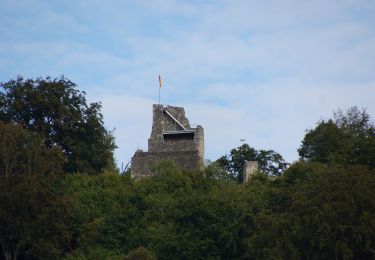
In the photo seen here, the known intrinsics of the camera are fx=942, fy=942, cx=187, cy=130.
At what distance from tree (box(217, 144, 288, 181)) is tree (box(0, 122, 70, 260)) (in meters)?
20.5

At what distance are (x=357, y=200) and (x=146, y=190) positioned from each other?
1445cm

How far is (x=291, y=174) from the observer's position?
142ft

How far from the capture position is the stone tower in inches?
2164

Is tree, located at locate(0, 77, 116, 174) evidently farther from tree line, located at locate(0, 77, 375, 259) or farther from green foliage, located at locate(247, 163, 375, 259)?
green foliage, located at locate(247, 163, 375, 259)

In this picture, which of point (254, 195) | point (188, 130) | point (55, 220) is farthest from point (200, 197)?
point (188, 130)

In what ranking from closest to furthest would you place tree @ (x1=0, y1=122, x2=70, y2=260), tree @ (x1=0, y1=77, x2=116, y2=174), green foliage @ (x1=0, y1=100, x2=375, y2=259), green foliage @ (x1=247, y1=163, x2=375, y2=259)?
green foliage @ (x1=247, y1=163, x2=375, y2=259) < green foliage @ (x1=0, y1=100, x2=375, y2=259) < tree @ (x1=0, y1=122, x2=70, y2=260) < tree @ (x1=0, y1=77, x2=116, y2=174)

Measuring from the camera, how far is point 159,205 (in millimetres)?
42281

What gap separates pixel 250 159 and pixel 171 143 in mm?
5398

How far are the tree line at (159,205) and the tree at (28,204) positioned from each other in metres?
0.05

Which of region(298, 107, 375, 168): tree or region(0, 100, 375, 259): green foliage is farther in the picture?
region(298, 107, 375, 168): tree

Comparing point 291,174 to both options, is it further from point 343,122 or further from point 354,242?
point 343,122

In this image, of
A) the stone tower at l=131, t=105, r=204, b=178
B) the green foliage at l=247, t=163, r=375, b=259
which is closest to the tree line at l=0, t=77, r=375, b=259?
the green foliage at l=247, t=163, r=375, b=259

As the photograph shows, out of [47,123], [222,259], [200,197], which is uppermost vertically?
[47,123]

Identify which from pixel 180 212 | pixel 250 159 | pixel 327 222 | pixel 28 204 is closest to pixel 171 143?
pixel 250 159
